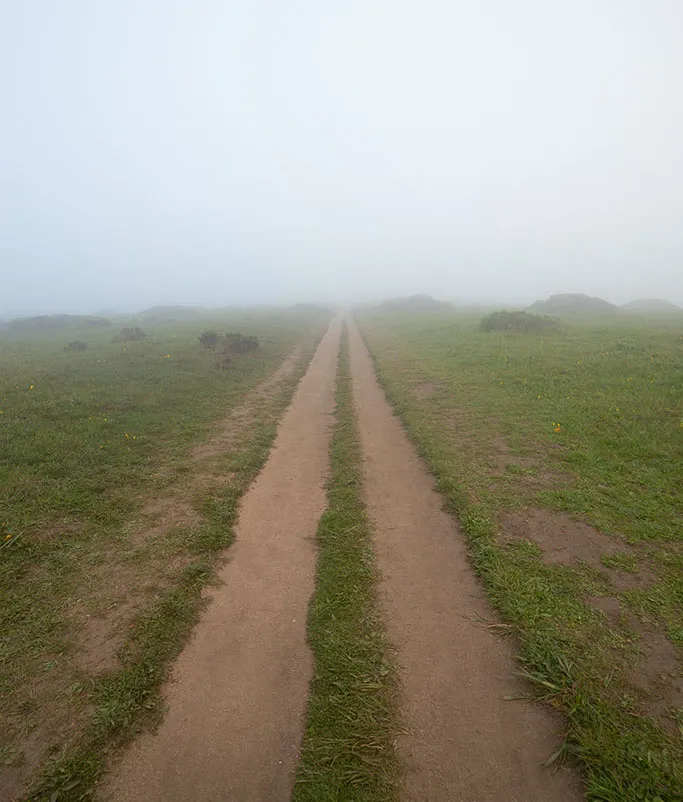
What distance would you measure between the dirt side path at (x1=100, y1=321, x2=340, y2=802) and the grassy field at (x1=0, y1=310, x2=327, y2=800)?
0.39 m

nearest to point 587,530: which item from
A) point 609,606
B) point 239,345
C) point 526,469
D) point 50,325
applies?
point 609,606

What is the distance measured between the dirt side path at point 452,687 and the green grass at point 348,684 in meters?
0.25

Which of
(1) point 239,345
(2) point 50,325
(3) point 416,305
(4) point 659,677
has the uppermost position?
(3) point 416,305

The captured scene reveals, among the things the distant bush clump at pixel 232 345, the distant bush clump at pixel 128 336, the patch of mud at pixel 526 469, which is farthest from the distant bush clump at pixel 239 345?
the patch of mud at pixel 526 469

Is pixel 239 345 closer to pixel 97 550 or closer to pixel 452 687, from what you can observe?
pixel 97 550

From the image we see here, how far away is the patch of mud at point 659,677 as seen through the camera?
15.5 feet

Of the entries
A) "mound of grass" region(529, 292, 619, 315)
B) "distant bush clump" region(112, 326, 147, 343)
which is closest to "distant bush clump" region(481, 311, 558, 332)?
"mound of grass" region(529, 292, 619, 315)

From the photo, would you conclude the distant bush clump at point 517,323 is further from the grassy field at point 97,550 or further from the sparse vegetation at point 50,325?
the sparse vegetation at point 50,325

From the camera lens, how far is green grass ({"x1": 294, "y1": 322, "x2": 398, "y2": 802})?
4.20 meters

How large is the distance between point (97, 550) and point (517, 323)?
37.6 m

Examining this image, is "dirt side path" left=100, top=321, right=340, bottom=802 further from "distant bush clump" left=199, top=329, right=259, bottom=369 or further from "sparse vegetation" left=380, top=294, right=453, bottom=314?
"sparse vegetation" left=380, top=294, right=453, bottom=314

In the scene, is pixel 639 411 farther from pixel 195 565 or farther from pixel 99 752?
pixel 99 752

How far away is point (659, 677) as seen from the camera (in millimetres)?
5121

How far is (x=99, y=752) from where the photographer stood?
4500mm
